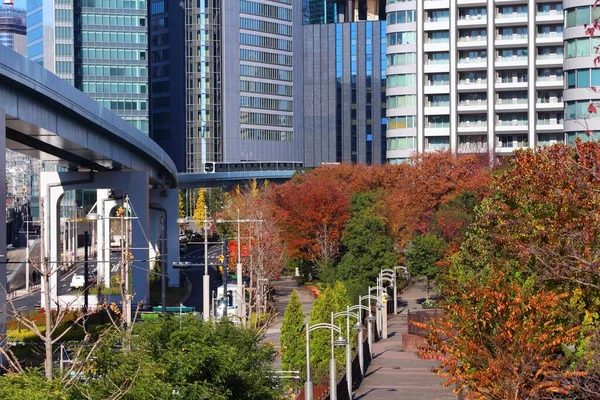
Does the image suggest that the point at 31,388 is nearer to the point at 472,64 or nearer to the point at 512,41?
the point at 512,41

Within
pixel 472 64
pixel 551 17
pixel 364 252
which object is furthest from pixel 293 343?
pixel 551 17

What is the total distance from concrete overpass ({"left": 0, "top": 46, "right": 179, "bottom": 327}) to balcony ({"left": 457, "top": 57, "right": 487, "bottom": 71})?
29.1 metres

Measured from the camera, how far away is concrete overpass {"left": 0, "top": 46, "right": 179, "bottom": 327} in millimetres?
40656

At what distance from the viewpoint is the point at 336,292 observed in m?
51.1

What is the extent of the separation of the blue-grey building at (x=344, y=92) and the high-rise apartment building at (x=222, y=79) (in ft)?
36.5

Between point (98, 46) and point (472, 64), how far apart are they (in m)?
52.6

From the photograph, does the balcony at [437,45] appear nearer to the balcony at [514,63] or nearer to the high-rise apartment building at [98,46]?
the balcony at [514,63]

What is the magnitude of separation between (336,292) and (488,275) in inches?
748

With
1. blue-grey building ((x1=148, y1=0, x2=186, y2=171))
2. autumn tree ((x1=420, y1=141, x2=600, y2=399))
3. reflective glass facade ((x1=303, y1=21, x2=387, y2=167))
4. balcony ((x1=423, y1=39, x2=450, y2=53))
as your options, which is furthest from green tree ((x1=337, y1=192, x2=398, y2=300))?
reflective glass facade ((x1=303, y1=21, x2=387, y2=167))

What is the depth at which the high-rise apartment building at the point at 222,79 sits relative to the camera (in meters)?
159

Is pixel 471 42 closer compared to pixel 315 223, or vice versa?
pixel 315 223

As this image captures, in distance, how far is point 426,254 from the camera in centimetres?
6738

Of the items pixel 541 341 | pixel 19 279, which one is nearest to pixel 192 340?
pixel 541 341

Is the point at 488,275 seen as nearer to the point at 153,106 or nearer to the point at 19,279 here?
the point at 19,279
